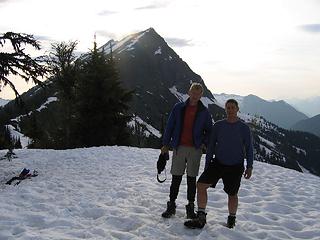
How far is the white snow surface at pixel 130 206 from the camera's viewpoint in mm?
7500

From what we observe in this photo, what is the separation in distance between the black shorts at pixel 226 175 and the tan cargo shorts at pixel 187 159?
40 centimetres

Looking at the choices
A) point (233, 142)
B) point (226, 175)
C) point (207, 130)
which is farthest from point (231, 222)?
point (207, 130)

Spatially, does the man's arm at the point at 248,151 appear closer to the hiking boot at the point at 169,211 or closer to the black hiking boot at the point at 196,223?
the black hiking boot at the point at 196,223

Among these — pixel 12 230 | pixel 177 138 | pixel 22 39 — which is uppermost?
pixel 22 39

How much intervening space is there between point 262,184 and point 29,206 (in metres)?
7.35

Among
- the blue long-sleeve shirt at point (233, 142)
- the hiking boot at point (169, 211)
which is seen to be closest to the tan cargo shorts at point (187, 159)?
the blue long-sleeve shirt at point (233, 142)

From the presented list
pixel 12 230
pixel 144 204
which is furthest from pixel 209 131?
pixel 12 230

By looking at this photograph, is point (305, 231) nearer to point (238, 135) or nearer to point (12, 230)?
point (238, 135)

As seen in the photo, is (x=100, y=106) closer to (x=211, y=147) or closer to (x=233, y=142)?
(x=211, y=147)

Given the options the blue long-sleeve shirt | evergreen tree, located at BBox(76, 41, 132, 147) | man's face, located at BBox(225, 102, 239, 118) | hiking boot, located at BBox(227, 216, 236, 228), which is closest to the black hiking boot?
hiking boot, located at BBox(227, 216, 236, 228)

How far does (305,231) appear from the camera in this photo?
27.0 ft

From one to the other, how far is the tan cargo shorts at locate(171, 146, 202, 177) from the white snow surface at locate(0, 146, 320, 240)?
1019mm

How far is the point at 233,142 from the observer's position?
7750 mm

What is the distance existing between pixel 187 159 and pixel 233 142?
1005mm
